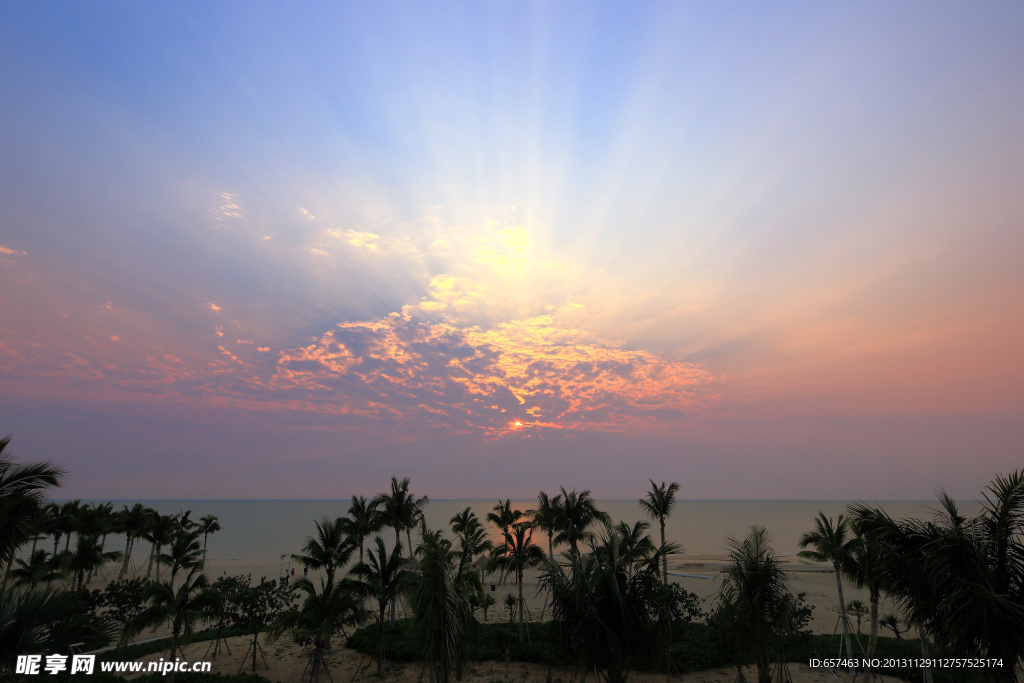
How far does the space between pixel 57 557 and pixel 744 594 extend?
47.2 metres

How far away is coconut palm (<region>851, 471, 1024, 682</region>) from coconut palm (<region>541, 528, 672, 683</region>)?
28.5 ft

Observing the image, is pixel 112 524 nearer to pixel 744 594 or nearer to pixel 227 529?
pixel 744 594

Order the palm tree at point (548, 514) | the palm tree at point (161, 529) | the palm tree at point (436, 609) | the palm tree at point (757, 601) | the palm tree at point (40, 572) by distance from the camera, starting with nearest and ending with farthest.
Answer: the palm tree at point (757, 601)
the palm tree at point (436, 609)
the palm tree at point (40, 572)
the palm tree at point (548, 514)
the palm tree at point (161, 529)

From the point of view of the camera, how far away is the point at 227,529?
179 m

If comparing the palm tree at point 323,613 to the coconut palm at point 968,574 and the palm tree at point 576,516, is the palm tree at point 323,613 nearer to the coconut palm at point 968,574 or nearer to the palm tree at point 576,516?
the palm tree at point 576,516

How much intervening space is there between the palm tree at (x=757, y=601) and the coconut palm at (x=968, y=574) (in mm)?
7348

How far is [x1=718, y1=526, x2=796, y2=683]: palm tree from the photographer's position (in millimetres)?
19812

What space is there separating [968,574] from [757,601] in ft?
32.9

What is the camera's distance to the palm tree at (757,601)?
1981 centimetres

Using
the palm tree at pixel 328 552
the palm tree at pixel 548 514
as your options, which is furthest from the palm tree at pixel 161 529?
the palm tree at pixel 548 514

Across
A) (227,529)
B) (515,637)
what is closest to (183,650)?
(515,637)

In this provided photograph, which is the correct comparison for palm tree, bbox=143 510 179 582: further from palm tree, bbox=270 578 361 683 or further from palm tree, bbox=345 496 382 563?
palm tree, bbox=270 578 361 683

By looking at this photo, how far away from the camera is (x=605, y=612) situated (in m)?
20.0

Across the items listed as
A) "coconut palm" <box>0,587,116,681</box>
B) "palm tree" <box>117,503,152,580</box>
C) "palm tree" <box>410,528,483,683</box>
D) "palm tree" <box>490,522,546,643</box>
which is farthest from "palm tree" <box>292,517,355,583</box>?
"palm tree" <box>117,503,152,580</box>
